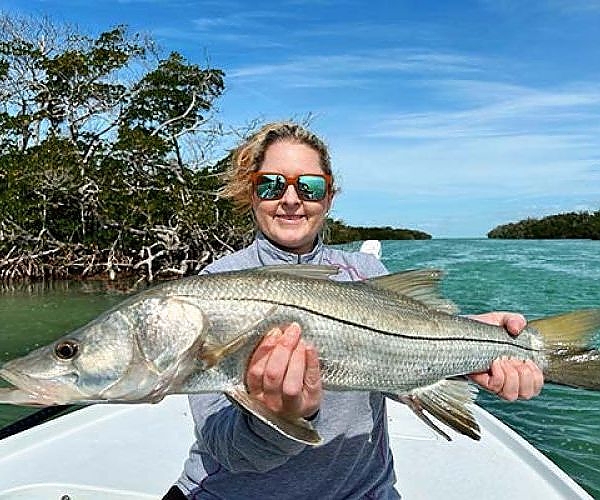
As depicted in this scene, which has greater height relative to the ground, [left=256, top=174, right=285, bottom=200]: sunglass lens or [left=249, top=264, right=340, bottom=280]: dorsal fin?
[left=256, top=174, right=285, bottom=200]: sunglass lens

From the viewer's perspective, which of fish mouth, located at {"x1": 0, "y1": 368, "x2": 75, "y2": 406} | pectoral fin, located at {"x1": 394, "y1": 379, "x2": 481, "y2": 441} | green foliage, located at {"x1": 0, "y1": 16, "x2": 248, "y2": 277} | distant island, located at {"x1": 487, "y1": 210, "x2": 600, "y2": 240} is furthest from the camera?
distant island, located at {"x1": 487, "y1": 210, "x2": 600, "y2": 240}

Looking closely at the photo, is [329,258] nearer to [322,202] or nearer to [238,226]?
[322,202]

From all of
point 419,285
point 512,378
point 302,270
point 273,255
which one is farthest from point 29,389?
point 512,378

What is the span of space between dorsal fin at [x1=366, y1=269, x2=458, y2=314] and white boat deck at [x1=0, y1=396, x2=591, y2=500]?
1652mm

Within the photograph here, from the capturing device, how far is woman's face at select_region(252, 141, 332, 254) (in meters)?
2.60

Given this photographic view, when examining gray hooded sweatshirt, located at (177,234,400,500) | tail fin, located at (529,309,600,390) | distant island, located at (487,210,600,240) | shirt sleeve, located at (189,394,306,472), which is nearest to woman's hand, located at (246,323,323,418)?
shirt sleeve, located at (189,394,306,472)

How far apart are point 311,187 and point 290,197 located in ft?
0.32

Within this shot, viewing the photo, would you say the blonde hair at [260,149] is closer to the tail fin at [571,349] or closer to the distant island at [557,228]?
the tail fin at [571,349]

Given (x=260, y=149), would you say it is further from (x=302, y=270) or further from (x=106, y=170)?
(x=106, y=170)

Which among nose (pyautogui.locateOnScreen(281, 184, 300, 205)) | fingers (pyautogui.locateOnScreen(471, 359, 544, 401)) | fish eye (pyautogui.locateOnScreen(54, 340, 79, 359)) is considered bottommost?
fingers (pyautogui.locateOnScreen(471, 359, 544, 401))

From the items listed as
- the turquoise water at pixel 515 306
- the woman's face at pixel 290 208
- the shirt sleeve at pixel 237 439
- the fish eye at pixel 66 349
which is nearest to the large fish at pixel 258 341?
the fish eye at pixel 66 349

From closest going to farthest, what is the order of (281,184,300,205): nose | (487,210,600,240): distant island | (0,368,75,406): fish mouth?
(0,368,75,406): fish mouth < (281,184,300,205): nose < (487,210,600,240): distant island

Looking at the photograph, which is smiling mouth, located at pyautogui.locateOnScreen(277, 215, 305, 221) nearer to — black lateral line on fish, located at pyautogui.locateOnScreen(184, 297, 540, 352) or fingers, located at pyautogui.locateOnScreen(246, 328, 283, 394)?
black lateral line on fish, located at pyautogui.locateOnScreen(184, 297, 540, 352)

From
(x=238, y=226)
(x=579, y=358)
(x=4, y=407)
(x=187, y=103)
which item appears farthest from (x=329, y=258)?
(x=187, y=103)
